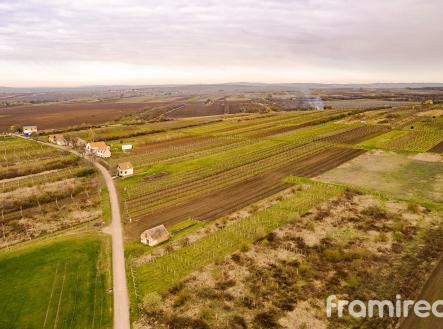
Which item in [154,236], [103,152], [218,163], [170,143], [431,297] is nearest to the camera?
[431,297]

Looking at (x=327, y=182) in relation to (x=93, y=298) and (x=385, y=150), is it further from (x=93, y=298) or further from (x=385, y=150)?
(x=93, y=298)

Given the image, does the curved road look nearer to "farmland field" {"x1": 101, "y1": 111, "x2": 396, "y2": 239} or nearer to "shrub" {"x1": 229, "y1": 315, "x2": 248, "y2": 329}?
"farmland field" {"x1": 101, "y1": 111, "x2": 396, "y2": 239}

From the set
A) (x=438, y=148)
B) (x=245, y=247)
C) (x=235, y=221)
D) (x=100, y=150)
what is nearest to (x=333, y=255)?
(x=245, y=247)

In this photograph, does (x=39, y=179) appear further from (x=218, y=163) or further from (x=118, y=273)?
(x=118, y=273)

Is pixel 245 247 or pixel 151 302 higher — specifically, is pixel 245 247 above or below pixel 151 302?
above

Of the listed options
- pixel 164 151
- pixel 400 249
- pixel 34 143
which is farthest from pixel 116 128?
pixel 400 249

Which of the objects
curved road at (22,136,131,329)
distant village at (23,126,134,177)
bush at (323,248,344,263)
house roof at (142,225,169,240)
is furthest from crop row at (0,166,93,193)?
bush at (323,248,344,263)

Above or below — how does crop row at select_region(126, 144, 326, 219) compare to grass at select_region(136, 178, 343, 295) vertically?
above
